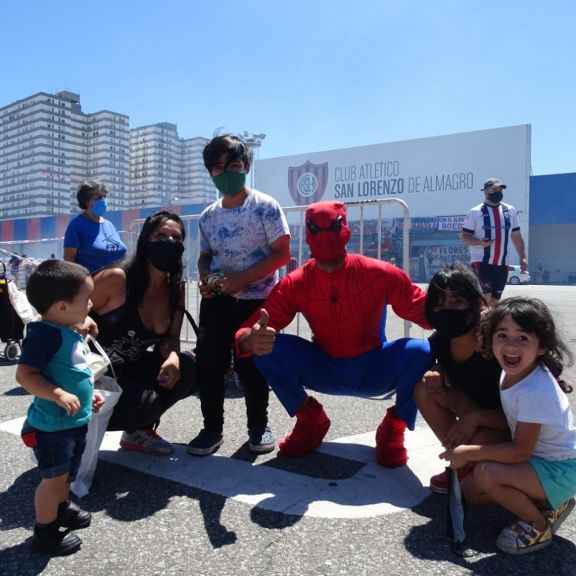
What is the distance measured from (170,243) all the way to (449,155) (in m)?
39.9

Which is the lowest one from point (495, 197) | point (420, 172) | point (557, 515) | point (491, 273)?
point (557, 515)

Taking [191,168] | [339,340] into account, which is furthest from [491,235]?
[191,168]

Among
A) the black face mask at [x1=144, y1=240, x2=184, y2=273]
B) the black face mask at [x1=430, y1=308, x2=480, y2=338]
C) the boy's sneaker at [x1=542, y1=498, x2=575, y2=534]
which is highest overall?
the black face mask at [x1=144, y1=240, x2=184, y2=273]

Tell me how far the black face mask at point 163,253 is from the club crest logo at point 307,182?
139 ft

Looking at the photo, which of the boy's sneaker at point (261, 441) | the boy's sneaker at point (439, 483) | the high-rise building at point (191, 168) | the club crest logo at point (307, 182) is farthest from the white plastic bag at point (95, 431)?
the high-rise building at point (191, 168)

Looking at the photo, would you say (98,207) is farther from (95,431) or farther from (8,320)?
(95,431)

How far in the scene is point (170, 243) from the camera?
3064 millimetres

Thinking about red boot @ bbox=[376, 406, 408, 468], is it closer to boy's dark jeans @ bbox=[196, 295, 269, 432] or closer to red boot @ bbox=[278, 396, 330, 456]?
red boot @ bbox=[278, 396, 330, 456]

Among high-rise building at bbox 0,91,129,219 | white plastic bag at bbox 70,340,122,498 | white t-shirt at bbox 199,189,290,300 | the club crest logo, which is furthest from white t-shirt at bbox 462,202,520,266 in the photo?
high-rise building at bbox 0,91,129,219

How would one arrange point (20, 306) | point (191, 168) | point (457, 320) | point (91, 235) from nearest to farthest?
point (457, 320), point (91, 235), point (20, 306), point (191, 168)

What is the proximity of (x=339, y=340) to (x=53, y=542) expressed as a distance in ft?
5.30

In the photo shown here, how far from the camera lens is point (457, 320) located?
2.54 meters

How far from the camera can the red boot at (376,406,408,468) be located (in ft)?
9.53

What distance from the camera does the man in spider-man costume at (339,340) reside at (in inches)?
112
